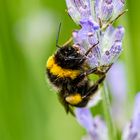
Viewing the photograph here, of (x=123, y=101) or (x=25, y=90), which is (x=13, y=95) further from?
(x=123, y=101)

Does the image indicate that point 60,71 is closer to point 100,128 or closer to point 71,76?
point 71,76

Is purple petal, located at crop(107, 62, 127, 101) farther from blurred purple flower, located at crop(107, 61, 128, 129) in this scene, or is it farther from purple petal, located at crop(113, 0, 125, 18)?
purple petal, located at crop(113, 0, 125, 18)

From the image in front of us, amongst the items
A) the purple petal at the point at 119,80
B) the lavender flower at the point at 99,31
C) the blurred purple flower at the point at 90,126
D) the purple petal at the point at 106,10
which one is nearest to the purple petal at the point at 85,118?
the blurred purple flower at the point at 90,126

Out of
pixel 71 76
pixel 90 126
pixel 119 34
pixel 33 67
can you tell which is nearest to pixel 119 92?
pixel 33 67

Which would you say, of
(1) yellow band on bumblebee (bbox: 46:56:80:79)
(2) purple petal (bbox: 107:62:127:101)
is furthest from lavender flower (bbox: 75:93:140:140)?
(2) purple petal (bbox: 107:62:127:101)

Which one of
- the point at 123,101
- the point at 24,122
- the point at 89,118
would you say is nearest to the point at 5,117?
the point at 24,122

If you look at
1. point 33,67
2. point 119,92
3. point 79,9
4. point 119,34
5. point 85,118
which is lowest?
point 119,92

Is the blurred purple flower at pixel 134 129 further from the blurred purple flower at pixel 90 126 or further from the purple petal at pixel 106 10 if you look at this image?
the purple petal at pixel 106 10
